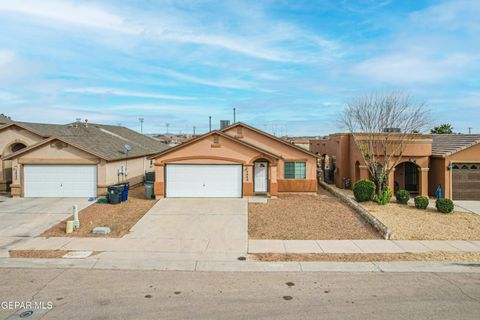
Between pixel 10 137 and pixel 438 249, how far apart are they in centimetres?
2505

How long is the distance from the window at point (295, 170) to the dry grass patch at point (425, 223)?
Result: 15.2 ft

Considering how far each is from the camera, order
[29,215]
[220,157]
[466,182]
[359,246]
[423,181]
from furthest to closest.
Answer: [423,181], [466,182], [220,157], [29,215], [359,246]

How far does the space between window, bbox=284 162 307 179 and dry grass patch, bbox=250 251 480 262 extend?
11.5 metres

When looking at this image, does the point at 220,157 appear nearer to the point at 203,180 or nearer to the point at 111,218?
the point at 203,180

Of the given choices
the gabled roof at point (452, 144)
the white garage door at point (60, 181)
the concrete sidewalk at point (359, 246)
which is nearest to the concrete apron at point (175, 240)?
the concrete sidewalk at point (359, 246)

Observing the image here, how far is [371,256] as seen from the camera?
1120 cm

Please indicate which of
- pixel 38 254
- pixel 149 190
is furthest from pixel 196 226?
pixel 149 190

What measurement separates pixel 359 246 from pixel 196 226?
653 cm

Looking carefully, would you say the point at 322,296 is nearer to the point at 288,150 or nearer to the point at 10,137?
the point at 288,150

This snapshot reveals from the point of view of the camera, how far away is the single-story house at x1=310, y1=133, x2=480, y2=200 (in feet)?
70.1

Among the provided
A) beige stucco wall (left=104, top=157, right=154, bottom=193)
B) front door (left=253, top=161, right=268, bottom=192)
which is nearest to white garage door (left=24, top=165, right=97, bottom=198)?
beige stucco wall (left=104, top=157, right=154, bottom=193)

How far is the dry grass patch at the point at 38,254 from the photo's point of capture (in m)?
11.1

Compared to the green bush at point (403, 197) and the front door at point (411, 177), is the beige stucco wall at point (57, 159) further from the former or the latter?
the front door at point (411, 177)

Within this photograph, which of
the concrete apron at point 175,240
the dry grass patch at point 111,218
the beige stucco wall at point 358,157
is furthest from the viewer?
the beige stucco wall at point 358,157
